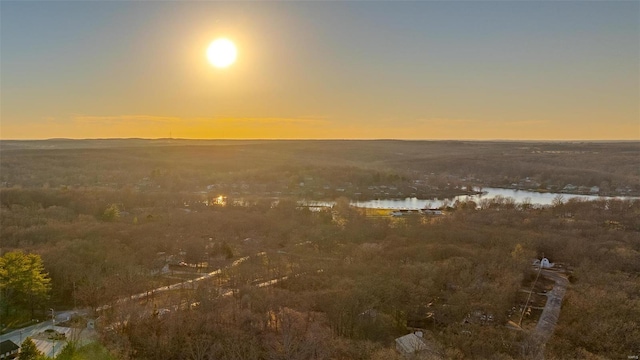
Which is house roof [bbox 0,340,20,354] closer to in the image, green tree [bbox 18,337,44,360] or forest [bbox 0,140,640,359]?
green tree [bbox 18,337,44,360]

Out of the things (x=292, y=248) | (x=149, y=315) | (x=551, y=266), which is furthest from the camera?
(x=292, y=248)

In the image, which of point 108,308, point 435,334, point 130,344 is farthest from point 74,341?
point 435,334

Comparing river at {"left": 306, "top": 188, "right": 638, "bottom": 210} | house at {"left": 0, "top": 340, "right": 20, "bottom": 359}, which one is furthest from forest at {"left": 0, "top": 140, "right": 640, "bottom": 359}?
river at {"left": 306, "top": 188, "right": 638, "bottom": 210}

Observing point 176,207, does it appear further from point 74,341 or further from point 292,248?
point 74,341

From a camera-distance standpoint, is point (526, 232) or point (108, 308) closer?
point (108, 308)

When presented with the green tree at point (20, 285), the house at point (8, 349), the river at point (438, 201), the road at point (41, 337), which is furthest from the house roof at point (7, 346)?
the river at point (438, 201)

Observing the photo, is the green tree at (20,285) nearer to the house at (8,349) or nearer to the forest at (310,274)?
the forest at (310,274)

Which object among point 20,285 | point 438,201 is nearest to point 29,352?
point 20,285
